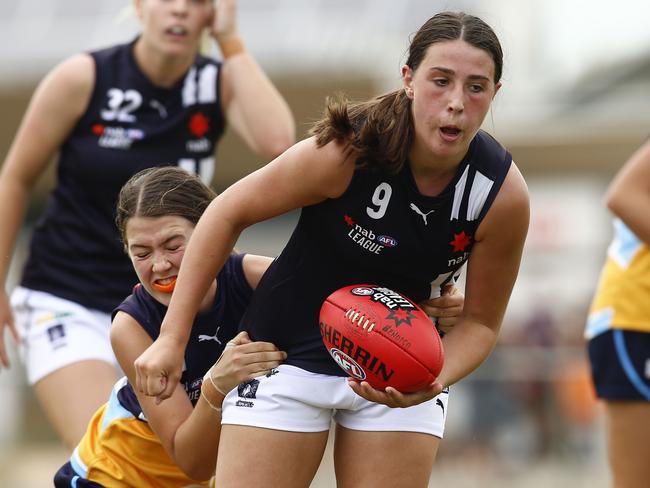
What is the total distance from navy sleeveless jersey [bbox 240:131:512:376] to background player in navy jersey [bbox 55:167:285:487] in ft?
0.36

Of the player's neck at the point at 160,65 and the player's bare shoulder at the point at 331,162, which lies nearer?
the player's bare shoulder at the point at 331,162

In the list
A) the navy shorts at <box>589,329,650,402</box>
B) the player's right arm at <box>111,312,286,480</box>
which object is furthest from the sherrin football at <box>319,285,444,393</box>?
the navy shorts at <box>589,329,650,402</box>

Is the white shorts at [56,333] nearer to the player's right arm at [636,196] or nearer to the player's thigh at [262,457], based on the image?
the player's thigh at [262,457]

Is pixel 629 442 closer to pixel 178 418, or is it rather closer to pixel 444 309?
pixel 444 309

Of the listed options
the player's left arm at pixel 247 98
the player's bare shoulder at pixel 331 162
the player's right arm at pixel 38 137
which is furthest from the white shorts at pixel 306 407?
the player's left arm at pixel 247 98

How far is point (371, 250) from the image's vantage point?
339cm

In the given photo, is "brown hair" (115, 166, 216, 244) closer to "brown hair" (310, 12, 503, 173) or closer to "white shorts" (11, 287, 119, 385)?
"brown hair" (310, 12, 503, 173)

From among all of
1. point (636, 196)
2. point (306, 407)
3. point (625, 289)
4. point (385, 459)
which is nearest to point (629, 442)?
point (625, 289)

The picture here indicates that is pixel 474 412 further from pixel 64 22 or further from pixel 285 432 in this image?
pixel 64 22

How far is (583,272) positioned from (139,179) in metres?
12.5

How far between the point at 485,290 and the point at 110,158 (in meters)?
1.86

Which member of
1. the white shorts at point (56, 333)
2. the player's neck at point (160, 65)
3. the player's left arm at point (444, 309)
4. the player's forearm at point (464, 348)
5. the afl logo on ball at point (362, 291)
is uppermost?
the player's neck at point (160, 65)

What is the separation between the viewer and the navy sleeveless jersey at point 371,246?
335cm

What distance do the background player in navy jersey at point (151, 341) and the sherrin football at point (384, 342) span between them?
0.31 m
